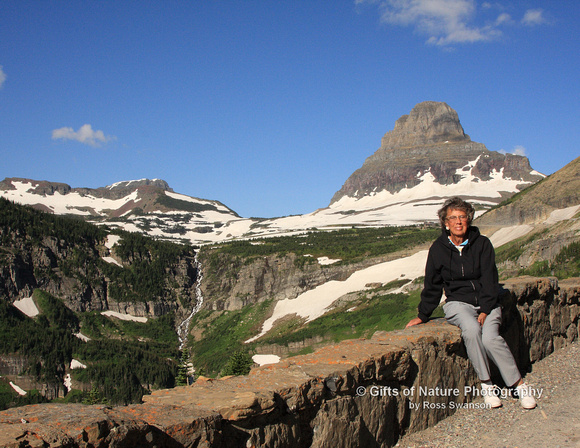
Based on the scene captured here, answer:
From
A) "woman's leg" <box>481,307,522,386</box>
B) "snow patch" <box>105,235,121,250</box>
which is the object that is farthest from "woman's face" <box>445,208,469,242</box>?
"snow patch" <box>105,235,121,250</box>

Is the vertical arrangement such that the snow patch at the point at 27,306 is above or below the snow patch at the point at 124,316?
above

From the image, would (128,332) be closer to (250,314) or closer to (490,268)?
(250,314)

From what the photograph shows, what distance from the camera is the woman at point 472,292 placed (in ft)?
25.5

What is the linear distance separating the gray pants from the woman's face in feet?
4.02

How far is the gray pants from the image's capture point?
777 centimetres

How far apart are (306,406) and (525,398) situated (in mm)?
3728

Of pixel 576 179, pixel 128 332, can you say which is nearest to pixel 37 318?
pixel 128 332

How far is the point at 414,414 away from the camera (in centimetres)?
750

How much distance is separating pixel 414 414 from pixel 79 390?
83.3 metres

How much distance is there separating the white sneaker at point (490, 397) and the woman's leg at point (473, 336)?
0.15 m

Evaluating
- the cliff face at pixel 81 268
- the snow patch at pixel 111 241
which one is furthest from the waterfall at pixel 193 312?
the snow patch at pixel 111 241

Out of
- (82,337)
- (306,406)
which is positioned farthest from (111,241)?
(306,406)

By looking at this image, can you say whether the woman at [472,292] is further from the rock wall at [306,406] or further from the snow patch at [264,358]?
the snow patch at [264,358]

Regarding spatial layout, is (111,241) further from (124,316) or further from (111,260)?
(124,316)
